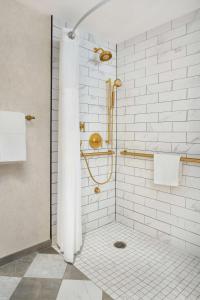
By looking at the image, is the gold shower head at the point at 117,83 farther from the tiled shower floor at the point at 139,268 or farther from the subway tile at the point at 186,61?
the tiled shower floor at the point at 139,268

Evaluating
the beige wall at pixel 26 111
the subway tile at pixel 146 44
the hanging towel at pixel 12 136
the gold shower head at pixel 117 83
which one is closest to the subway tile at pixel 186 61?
the subway tile at pixel 146 44

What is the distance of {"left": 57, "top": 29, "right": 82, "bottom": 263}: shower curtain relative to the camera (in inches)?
69.6

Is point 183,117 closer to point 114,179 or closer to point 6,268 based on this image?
point 114,179

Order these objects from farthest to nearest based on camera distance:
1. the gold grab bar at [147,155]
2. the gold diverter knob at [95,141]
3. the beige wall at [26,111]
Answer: the gold diverter knob at [95,141], the gold grab bar at [147,155], the beige wall at [26,111]

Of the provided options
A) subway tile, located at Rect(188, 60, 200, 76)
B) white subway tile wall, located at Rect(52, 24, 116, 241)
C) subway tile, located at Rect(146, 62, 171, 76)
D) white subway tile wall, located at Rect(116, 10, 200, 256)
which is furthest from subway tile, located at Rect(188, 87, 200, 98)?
white subway tile wall, located at Rect(52, 24, 116, 241)

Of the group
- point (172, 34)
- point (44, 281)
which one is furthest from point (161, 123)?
point (44, 281)

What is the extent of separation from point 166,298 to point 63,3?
7.97 feet

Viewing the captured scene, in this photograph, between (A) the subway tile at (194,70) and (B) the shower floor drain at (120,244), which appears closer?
(A) the subway tile at (194,70)

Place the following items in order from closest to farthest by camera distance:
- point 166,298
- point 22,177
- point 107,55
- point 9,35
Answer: point 166,298, point 9,35, point 22,177, point 107,55

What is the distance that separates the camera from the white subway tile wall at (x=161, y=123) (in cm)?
189

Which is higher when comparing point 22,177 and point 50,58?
point 50,58

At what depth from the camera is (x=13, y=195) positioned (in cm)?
178

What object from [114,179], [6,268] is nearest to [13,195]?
[6,268]

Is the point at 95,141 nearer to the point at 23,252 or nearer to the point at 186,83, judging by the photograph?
the point at 186,83
